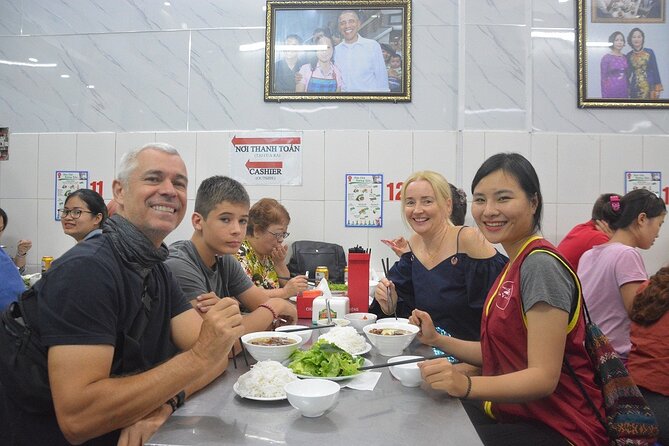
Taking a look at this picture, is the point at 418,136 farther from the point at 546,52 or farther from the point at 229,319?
the point at 229,319

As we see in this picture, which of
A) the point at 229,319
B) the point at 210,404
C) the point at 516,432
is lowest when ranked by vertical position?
the point at 516,432

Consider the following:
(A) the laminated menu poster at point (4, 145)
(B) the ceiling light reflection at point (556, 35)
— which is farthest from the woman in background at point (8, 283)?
(B) the ceiling light reflection at point (556, 35)

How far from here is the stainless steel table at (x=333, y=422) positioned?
1.07 metres

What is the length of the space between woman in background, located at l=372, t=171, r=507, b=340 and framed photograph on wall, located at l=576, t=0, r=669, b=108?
8.76ft

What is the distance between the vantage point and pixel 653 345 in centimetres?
210

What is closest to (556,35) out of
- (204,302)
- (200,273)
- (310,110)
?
(310,110)

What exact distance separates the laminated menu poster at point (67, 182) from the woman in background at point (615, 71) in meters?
5.23

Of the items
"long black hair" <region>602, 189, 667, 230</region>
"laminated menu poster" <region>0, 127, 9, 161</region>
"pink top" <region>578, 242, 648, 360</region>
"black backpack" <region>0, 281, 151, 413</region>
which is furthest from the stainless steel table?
"laminated menu poster" <region>0, 127, 9, 161</region>

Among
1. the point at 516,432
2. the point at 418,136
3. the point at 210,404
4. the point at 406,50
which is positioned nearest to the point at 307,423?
the point at 210,404

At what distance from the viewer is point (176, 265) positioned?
1.98 meters

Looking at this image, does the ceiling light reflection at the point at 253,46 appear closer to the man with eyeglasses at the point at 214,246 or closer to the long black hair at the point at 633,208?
the man with eyeglasses at the point at 214,246

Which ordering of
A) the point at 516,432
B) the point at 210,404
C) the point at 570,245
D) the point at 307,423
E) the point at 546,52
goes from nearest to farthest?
1. the point at 307,423
2. the point at 210,404
3. the point at 516,432
4. the point at 570,245
5. the point at 546,52

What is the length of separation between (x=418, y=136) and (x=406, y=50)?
0.84 metres

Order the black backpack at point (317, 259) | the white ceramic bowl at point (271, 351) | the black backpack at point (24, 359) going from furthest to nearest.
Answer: the black backpack at point (317, 259) → the white ceramic bowl at point (271, 351) → the black backpack at point (24, 359)
